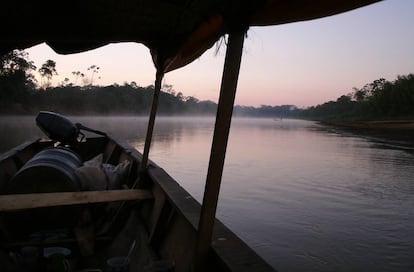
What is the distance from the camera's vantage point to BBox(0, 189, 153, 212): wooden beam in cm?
333

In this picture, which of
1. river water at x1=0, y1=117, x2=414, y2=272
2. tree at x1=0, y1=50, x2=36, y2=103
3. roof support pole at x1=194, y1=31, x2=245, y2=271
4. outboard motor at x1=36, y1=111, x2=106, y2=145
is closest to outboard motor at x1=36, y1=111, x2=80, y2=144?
outboard motor at x1=36, y1=111, x2=106, y2=145

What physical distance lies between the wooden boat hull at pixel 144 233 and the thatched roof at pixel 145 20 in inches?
52.6

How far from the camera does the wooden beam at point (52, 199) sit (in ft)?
10.9

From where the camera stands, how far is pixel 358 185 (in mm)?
11344

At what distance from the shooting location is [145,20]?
9.53 ft

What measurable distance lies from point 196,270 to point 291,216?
5.86 meters

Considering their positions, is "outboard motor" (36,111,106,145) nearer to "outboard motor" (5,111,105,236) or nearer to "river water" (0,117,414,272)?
"outboard motor" (5,111,105,236)

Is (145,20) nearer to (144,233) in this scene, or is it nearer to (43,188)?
(144,233)

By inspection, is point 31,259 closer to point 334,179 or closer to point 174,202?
point 174,202

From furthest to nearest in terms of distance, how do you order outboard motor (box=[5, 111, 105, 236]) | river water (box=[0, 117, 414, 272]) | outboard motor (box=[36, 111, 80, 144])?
1. outboard motor (box=[36, 111, 80, 144])
2. river water (box=[0, 117, 414, 272])
3. outboard motor (box=[5, 111, 105, 236])

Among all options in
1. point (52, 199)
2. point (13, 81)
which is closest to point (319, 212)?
point (52, 199)

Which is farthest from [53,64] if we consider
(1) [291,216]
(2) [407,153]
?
(1) [291,216]

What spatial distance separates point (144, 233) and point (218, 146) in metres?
1.85

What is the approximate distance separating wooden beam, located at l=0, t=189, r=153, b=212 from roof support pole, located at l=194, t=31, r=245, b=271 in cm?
180
